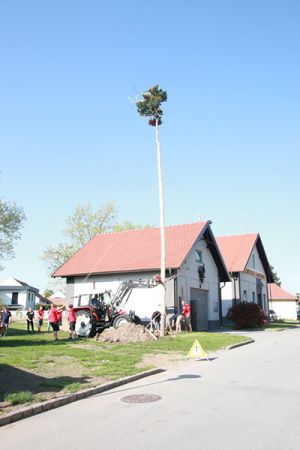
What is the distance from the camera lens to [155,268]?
2681 cm

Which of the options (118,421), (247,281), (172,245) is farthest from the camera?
(247,281)

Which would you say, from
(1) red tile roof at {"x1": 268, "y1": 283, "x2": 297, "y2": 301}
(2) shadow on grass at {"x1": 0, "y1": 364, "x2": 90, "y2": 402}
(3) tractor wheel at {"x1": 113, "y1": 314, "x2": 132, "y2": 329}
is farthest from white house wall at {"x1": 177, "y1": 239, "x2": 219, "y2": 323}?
(1) red tile roof at {"x1": 268, "y1": 283, "x2": 297, "y2": 301}

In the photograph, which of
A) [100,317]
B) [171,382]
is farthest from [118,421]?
[100,317]

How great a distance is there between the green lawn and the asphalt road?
841 mm

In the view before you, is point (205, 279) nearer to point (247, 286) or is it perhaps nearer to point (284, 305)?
point (247, 286)

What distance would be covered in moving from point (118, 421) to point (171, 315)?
19807 mm

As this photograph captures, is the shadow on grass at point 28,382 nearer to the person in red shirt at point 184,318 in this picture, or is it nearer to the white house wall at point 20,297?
the person in red shirt at point 184,318

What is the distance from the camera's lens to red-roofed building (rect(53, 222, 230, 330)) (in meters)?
27.4

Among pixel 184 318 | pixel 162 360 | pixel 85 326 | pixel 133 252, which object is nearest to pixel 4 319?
pixel 85 326

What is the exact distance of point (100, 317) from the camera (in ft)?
76.3

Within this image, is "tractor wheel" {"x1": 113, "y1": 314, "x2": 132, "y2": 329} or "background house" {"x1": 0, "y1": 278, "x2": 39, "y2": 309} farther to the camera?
"background house" {"x1": 0, "y1": 278, "x2": 39, "y2": 309}

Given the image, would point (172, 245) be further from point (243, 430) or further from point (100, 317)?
point (243, 430)

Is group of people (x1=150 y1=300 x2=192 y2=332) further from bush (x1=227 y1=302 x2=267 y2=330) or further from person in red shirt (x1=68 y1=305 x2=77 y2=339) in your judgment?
bush (x1=227 y1=302 x2=267 y2=330)

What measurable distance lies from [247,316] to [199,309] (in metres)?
3.82
